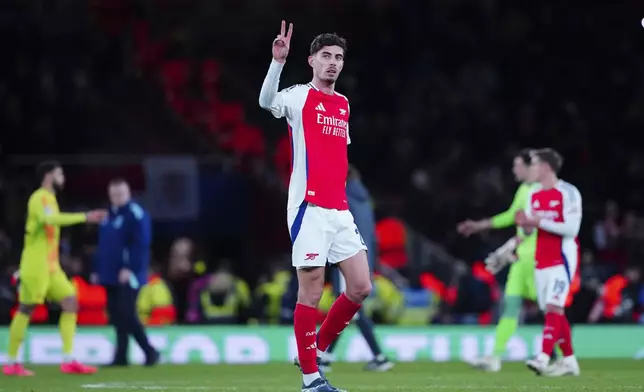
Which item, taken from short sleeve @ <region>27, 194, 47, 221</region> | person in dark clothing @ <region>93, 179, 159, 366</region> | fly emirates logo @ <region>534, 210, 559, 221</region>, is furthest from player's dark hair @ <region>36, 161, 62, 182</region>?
fly emirates logo @ <region>534, 210, 559, 221</region>

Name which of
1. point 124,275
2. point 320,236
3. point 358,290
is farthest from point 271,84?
point 124,275

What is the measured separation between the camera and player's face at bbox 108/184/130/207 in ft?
45.7

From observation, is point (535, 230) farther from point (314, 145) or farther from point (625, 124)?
point (625, 124)

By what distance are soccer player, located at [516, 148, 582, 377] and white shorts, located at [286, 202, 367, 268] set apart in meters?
3.66

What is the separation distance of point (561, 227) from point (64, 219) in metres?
5.08

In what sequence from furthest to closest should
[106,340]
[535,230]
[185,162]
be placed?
[185,162] < [106,340] < [535,230]

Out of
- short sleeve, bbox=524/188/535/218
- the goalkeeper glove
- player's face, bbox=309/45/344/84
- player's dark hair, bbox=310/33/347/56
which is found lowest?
the goalkeeper glove

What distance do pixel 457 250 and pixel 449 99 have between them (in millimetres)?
4459

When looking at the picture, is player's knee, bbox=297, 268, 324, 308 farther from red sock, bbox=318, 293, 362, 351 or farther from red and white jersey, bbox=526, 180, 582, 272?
red and white jersey, bbox=526, 180, 582, 272

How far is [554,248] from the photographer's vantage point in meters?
11.8

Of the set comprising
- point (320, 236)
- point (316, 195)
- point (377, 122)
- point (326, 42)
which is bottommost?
point (320, 236)

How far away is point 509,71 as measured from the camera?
2453 cm

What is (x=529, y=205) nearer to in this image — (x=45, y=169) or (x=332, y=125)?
(x=332, y=125)

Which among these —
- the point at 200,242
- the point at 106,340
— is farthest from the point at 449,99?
the point at 106,340
